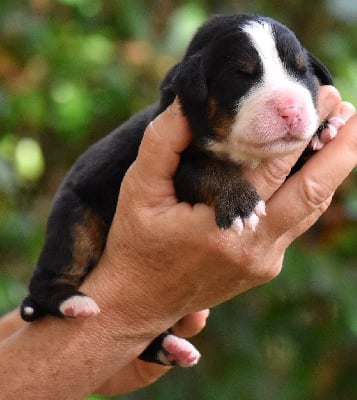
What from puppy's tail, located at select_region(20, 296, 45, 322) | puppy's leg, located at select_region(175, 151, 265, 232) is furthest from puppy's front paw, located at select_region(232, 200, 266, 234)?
puppy's tail, located at select_region(20, 296, 45, 322)

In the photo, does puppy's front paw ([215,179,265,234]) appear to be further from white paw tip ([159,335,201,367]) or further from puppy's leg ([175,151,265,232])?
white paw tip ([159,335,201,367])

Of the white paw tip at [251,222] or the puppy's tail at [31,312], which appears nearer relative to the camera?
the white paw tip at [251,222]

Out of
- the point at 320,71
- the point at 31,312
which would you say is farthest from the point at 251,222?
the point at 31,312

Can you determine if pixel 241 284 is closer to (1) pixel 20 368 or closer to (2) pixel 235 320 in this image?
(1) pixel 20 368

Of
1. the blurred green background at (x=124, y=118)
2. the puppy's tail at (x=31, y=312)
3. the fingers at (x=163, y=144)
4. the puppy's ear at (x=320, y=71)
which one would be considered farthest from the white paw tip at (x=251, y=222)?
the blurred green background at (x=124, y=118)

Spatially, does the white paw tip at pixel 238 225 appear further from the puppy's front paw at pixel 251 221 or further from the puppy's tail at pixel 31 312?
the puppy's tail at pixel 31 312

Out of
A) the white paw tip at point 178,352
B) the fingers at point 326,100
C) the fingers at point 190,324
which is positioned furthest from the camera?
the fingers at point 190,324

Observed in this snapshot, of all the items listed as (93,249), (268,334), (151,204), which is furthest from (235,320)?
(151,204)
